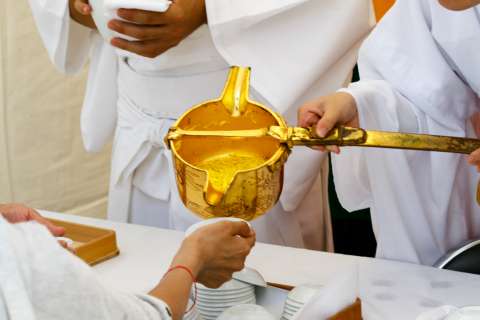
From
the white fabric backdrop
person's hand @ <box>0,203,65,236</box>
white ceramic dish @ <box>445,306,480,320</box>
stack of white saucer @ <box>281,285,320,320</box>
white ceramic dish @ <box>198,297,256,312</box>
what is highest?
person's hand @ <box>0,203,65,236</box>

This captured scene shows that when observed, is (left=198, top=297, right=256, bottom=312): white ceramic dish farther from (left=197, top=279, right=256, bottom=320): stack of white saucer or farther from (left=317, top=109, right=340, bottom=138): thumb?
(left=317, top=109, right=340, bottom=138): thumb

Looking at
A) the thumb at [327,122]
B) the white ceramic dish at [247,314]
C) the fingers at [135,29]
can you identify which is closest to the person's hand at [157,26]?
the fingers at [135,29]

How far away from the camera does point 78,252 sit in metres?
1.37

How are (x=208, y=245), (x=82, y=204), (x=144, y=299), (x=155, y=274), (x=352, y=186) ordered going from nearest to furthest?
(x=144, y=299)
(x=208, y=245)
(x=155, y=274)
(x=352, y=186)
(x=82, y=204)

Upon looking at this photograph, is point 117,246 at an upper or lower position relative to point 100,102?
lower

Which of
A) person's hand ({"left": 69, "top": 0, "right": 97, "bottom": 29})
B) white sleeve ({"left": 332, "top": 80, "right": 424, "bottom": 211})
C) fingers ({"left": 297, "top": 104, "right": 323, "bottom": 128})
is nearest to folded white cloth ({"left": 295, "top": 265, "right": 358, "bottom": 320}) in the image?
fingers ({"left": 297, "top": 104, "right": 323, "bottom": 128})

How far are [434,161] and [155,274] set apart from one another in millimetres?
541

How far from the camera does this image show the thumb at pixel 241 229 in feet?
3.38

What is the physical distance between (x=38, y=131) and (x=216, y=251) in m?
1.74

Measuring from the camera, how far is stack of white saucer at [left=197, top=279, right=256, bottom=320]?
1.12 metres

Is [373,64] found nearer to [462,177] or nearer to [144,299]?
[462,177]

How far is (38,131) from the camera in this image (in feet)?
8.54

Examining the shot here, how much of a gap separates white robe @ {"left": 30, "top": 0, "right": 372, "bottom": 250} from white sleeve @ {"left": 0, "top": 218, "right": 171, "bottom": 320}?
89 centimetres

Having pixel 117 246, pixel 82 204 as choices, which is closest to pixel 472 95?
pixel 117 246
